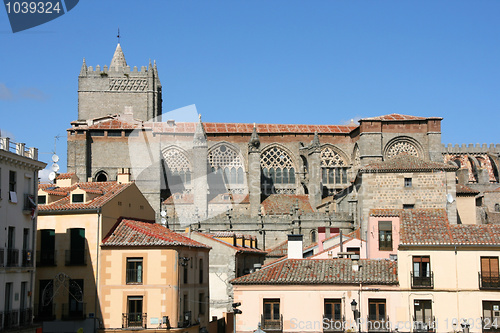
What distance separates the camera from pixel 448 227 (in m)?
29.3

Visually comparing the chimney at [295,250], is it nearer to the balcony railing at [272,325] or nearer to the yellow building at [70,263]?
the balcony railing at [272,325]

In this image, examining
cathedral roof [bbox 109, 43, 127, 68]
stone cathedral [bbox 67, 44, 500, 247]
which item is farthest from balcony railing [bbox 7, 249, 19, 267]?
cathedral roof [bbox 109, 43, 127, 68]

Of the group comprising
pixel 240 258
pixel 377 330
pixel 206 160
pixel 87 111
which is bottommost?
pixel 377 330

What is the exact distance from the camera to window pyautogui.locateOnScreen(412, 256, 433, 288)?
90.7ft

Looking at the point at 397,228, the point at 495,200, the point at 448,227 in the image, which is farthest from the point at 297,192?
the point at 448,227

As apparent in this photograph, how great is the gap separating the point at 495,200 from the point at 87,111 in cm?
3954

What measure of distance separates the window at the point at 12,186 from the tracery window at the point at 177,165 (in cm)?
3972

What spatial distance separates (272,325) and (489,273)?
780cm

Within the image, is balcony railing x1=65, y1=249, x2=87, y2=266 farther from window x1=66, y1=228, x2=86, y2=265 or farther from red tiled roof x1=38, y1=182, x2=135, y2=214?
red tiled roof x1=38, y1=182, x2=135, y2=214

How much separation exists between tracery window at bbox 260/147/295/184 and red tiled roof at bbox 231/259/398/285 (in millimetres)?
37688

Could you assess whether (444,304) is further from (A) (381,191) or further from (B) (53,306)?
(A) (381,191)

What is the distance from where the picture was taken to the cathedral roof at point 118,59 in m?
84.1

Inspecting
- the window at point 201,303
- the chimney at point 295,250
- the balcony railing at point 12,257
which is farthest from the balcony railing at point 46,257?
the chimney at point 295,250

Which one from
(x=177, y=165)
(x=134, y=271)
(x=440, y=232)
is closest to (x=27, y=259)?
(x=134, y=271)
